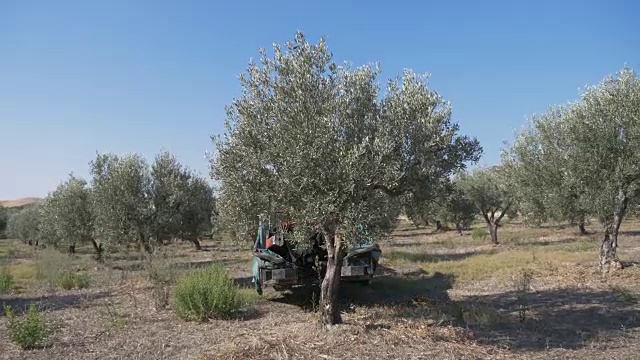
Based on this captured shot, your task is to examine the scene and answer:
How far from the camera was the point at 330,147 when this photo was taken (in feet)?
25.0

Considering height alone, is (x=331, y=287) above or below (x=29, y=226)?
below

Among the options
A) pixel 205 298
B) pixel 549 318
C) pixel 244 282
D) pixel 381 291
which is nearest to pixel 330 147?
pixel 205 298

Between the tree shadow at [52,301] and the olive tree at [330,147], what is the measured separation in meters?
7.03

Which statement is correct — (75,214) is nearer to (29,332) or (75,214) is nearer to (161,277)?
(161,277)

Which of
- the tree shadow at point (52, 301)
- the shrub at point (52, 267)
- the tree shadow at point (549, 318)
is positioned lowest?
the tree shadow at point (549, 318)

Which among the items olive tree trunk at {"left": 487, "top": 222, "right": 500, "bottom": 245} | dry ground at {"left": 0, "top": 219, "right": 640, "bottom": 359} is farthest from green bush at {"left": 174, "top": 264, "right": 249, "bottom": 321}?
olive tree trunk at {"left": 487, "top": 222, "right": 500, "bottom": 245}

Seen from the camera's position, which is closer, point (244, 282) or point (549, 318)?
point (549, 318)

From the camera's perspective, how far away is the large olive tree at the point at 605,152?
14.6 metres

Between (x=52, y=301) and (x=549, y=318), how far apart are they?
1284 centimetres

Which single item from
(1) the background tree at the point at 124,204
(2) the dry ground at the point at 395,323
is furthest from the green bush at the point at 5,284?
(1) the background tree at the point at 124,204

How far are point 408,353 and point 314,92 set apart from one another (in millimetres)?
4325

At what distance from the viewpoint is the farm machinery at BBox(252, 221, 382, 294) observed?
11.7 m

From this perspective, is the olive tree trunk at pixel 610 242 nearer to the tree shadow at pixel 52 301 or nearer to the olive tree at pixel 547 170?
the olive tree at pixel 547 170

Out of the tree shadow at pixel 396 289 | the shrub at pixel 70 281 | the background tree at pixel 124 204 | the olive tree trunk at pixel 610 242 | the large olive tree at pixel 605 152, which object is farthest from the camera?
the background tree at pixel 124 204
